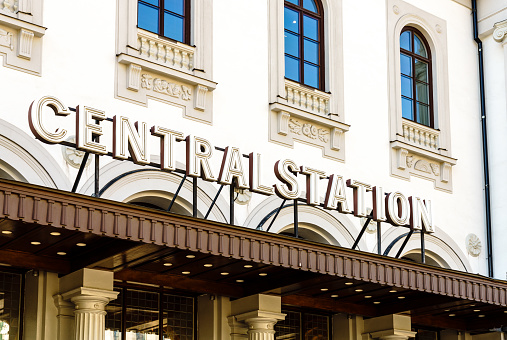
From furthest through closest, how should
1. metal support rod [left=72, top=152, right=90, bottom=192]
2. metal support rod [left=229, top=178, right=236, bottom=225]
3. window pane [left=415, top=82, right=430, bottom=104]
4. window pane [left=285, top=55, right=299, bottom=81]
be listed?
window pane [left=415, top=82, right=430, bottom=104]
window pane [left=285, top=55, right=299, bottom=81]
metal support rod [left=229, top=178, right=236, bottom=225]
metal support rod [left=72, top=152, right=90, bottom=192]

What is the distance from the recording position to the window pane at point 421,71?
22.6 m

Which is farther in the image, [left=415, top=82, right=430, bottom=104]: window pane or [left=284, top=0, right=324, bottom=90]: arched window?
[left=415, top=82, right=430, bottom=104]: window pane

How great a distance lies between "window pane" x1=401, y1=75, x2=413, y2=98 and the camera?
22125 mm

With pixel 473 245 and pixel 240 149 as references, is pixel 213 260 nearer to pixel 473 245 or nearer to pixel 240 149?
pixel 240 149

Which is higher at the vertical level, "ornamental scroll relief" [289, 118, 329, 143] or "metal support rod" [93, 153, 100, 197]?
"ornamental scroll relief" [289, 118, 329, 143]

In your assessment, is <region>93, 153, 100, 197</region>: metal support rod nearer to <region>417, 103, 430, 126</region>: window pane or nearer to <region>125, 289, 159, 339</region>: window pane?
<region>125, 289, 159, 339</region>: window pane

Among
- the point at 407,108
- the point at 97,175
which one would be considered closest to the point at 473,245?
the point at 407,108

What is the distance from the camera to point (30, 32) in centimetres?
1530

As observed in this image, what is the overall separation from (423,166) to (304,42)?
4.14 m

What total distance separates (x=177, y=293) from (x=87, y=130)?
4.48 m

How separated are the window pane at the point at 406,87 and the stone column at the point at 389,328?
5.71m

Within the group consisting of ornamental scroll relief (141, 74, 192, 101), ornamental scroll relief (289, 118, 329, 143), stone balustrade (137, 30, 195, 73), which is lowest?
ornamental scroll relief (289, 118, 329, 143)

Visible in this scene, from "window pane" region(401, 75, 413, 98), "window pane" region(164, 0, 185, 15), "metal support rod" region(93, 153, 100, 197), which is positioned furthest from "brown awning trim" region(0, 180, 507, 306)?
"window pane" region(401, 75, 413, 98)

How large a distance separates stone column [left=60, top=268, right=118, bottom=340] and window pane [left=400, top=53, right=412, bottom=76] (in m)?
10.4
